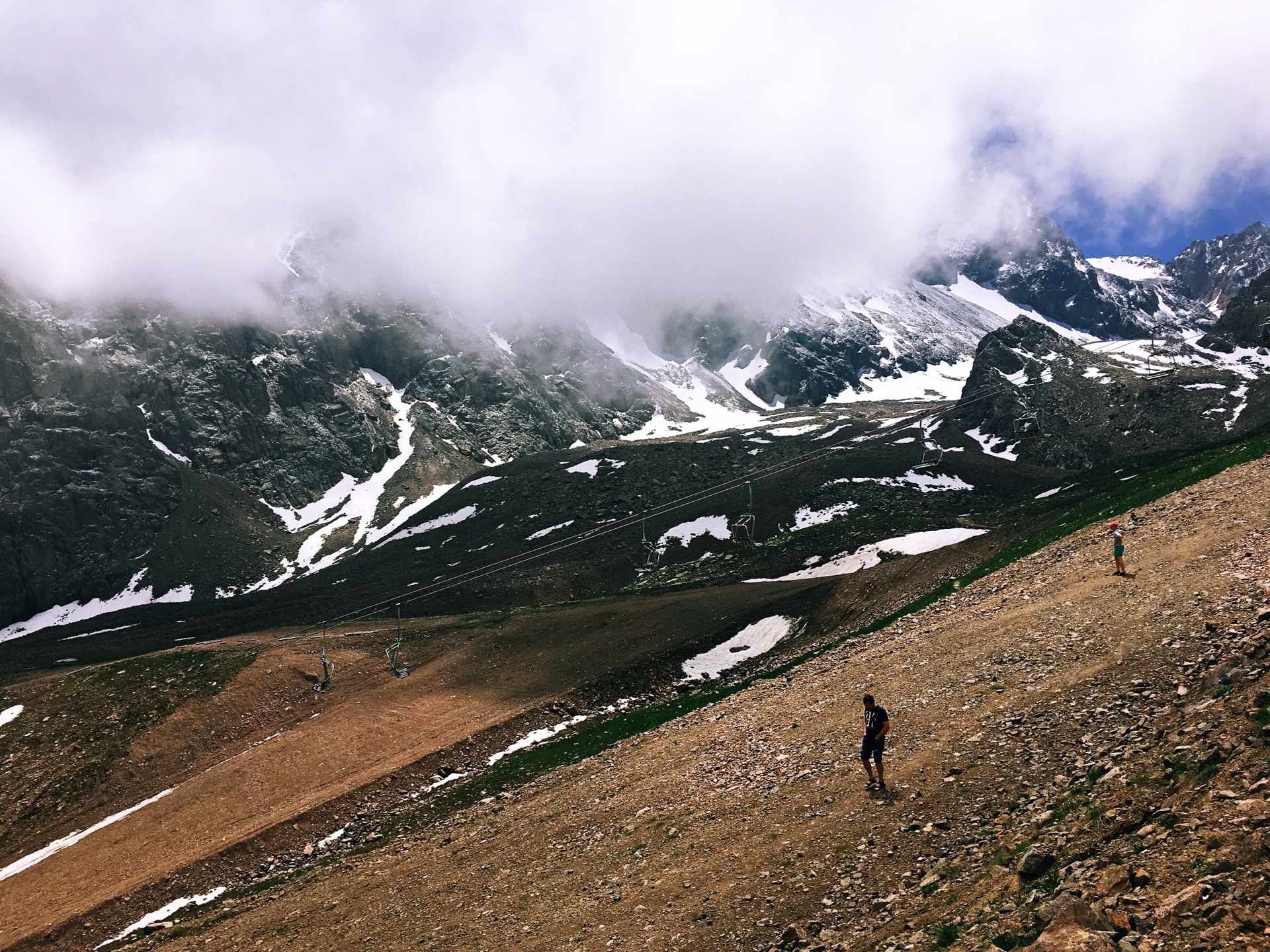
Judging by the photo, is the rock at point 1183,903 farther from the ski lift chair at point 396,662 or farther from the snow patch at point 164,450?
the snow patch at point 164,450

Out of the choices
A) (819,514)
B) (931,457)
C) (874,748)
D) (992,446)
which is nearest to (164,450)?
(819,514)

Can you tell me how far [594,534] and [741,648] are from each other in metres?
77.0

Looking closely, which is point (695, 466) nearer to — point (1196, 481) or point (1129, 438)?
point (1129, 438)

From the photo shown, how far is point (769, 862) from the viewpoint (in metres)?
16.2

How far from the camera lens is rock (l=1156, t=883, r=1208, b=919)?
8.32m

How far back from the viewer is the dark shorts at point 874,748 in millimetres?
17234

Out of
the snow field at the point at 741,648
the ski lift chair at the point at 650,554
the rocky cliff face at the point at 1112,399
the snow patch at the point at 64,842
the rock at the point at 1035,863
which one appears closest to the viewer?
the rock at the point at 1035,863

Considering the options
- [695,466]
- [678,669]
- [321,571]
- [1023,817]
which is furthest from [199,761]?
[695,466]

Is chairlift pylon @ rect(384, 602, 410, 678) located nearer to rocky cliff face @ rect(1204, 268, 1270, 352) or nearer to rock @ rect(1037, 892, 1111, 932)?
rock @ rect(1037, 892, 1111, 932)

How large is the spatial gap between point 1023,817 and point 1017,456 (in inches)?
6266

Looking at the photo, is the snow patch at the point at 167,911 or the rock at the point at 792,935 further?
the snow patch at the point at 167,911

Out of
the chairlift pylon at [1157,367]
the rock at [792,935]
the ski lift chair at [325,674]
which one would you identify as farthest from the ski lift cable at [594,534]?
the rock at [792,935]

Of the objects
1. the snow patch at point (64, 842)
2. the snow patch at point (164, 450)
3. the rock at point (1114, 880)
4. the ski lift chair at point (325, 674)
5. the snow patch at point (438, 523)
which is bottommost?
the snow patch at point (64, 842)

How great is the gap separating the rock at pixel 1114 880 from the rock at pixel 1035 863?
1.09m
